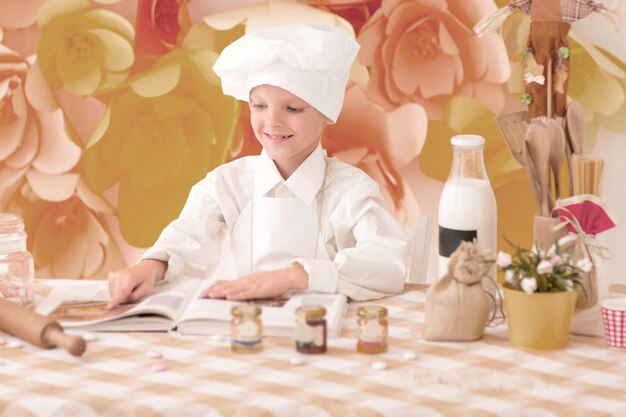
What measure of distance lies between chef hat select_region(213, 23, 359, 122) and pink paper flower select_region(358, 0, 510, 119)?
64cm

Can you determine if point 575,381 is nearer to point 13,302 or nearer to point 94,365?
point 94,365

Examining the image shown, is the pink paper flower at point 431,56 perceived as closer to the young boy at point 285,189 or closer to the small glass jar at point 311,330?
the young boy at point 285,189

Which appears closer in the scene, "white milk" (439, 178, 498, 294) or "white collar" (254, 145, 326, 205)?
"white milk" (439, 178, 498, 294)

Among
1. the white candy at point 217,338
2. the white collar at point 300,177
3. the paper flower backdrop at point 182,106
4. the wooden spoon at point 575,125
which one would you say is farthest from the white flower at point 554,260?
the paper flower backdrop at point 182,106

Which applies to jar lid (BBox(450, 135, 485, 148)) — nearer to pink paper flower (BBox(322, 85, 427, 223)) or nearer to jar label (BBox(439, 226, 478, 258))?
jar label (BBox(439, 226, 478, 258))

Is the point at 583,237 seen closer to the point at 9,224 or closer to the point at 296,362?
the point at 296,362

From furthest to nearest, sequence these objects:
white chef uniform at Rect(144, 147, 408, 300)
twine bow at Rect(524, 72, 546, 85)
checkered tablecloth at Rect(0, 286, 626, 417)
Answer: white chef uniform at Rect(144, 147, 408, 300) → twine bow at Rect(524, 72, 546, 85) → checkered tablecloth at Rect(0, 286, 626, 417)

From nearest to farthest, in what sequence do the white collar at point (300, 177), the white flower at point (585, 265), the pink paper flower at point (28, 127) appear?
1. the white flower at point (585, 265)
2. the white collar at point (300, 177)
3. the pink paper flower at point (28, 127)

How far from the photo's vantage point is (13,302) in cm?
147

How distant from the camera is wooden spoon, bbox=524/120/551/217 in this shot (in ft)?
4.88

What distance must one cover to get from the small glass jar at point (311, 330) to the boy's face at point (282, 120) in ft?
1.96

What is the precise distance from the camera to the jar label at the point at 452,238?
61.9 inches

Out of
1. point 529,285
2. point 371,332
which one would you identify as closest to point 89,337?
point 371,332

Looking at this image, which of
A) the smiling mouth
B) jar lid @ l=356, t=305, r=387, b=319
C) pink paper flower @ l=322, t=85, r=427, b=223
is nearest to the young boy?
the smiling mouth
